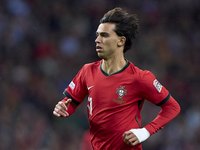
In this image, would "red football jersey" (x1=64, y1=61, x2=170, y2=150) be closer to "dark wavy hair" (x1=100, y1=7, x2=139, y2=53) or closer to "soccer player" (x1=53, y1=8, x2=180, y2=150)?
"soccer player" (x1=53, y1=8, x2=180, y2=150)

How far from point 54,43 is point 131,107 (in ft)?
16.6

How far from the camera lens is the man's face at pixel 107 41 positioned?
358 centimetres

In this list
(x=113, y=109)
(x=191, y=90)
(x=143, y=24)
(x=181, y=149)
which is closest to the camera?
(x=113, y=109)

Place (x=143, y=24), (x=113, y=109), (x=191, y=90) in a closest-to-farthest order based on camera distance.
Result: (x=113, y=109), (x=191, y=90), (x=143, y=24)

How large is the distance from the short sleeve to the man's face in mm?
389

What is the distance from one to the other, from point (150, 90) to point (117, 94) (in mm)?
327

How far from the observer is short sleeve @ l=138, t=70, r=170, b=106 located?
3504 millimetres

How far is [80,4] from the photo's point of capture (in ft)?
29.7

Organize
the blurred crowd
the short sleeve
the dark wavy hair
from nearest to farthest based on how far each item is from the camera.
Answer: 1. the short sleeve
2. the dark wavy hair
3. the blurred crowd

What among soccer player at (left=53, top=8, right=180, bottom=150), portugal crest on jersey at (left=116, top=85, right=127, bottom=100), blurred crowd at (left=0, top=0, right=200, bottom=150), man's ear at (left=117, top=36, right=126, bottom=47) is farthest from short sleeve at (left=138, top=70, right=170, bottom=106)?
blurred crowd at (left=0, top=0, right=200, bottom=150)

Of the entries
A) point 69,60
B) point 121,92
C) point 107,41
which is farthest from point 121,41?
point 69,60

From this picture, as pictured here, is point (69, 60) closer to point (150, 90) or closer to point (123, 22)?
point (123, 22)

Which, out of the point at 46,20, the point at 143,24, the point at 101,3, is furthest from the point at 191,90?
the point at 46,20

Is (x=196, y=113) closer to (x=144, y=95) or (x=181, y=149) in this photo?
(x=181, y=149)
